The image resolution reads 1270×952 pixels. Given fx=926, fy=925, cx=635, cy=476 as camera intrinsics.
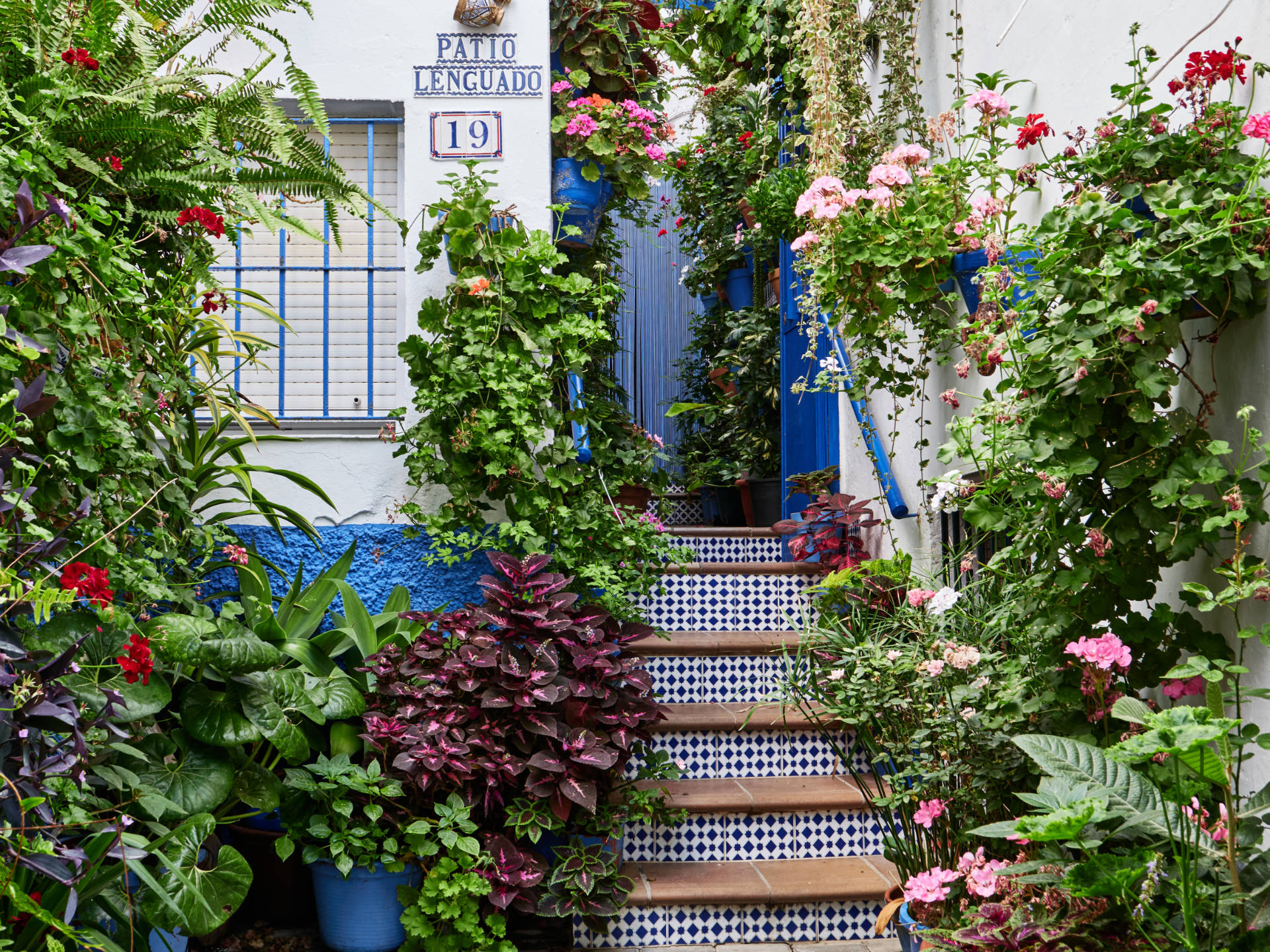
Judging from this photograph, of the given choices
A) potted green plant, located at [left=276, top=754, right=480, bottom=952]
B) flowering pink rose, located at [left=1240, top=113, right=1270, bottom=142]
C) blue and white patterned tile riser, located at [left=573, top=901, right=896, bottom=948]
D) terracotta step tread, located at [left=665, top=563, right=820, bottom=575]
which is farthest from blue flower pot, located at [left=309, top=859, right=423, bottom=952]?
flowering pink rose, located at [left=1240, top=113, right=1270, bottom=142]

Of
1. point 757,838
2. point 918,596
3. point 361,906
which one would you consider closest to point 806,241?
point 918,596

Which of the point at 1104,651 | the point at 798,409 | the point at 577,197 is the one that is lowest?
the point at 1104,651

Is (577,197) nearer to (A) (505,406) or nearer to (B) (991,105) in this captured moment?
(A) (505,406)

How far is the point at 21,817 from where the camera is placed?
1585 millimetres

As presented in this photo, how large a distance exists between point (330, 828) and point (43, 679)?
3.69ft

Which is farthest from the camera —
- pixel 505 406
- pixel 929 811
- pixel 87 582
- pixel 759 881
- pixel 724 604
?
pixel 724 604

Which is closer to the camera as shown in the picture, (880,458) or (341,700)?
(341,700)

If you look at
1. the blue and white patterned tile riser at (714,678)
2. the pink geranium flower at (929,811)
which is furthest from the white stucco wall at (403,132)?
the pink geranium flower at (929,811)

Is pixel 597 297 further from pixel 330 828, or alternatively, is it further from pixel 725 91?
pixel 725 91

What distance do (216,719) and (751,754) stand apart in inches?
71.1

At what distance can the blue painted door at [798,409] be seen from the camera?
14.9 feet

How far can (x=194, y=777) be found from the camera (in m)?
2.37

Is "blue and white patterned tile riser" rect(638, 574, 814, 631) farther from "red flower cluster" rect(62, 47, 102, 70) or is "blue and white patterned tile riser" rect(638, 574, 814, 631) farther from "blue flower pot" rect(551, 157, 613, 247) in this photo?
"red flower cluster" rect(62, 47, 102, 70)

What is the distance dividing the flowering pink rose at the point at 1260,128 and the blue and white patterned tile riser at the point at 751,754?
2347 mm
